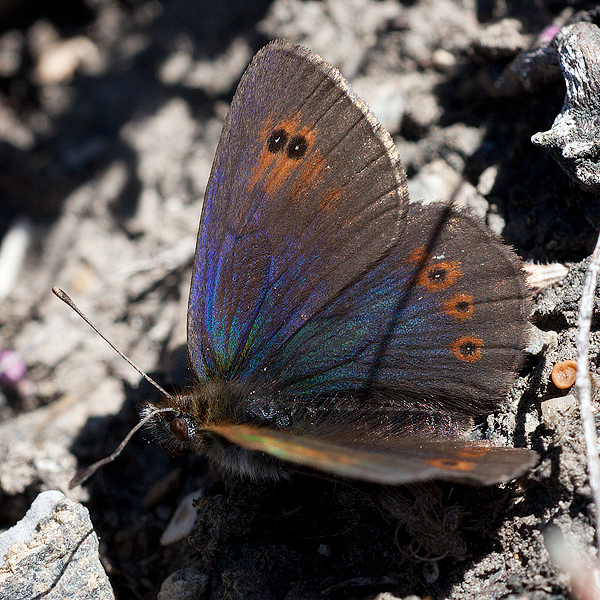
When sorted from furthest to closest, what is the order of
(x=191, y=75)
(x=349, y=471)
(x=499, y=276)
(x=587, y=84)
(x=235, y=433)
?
(x=191, y=75)
(x=587, y=84)
(x=499, y=276)
(x=235, y=433)
(x=349, y=471)

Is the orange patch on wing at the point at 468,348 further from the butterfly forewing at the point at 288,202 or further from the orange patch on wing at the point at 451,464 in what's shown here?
the orange patch on wing at the point at 451,464

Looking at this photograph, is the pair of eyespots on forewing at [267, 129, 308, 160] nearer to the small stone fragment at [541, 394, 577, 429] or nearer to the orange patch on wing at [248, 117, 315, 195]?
the orange patch on wing at [248, 117, 315, 195]

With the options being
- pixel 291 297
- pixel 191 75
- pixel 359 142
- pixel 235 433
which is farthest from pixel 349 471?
pixel 191 75

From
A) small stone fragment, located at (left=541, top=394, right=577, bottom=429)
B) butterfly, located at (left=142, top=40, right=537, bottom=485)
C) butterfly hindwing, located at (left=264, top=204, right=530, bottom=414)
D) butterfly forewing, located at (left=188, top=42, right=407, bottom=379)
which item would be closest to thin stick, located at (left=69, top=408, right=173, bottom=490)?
butterfly, located at (left=142, top=40, right=537, bottom=485)

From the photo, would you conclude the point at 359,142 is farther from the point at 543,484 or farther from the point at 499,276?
the point at 543,484

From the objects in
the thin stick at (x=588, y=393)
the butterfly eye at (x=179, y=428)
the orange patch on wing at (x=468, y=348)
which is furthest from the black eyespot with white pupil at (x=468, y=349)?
the butterfly eye at (x=179, y=428)
